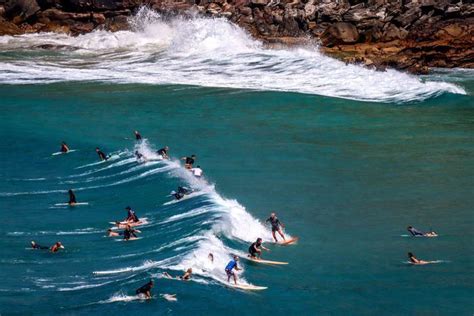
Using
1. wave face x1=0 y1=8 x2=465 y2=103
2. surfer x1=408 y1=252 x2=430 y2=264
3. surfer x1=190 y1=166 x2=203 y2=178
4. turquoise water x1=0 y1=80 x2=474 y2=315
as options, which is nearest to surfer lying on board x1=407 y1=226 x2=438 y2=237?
turquoise water x1=0 y1=80 x2=474 y2=315

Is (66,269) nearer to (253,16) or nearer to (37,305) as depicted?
(37,305)

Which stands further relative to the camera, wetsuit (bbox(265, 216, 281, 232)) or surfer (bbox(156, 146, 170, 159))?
surfer (bbox(156, 146, 170, 159))

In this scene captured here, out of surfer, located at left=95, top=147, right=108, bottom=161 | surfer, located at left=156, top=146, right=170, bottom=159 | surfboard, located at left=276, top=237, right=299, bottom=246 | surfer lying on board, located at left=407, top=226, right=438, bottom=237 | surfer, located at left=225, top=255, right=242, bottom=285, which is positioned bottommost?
surfer, located at left=95, top=147, right=108, bottom=161

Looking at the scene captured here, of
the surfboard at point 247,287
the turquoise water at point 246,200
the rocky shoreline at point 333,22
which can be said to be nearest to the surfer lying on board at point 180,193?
the turquoise water at point 246,200

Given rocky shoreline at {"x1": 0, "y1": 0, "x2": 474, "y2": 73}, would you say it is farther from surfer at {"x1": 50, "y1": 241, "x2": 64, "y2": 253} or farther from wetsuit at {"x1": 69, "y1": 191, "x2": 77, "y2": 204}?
surfer at {"x1": 50, "y1": 241, "x2": 64, "y2": 253}

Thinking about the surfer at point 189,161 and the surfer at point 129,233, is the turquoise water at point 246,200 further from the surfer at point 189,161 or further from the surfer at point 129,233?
the surfer at point 189,161
